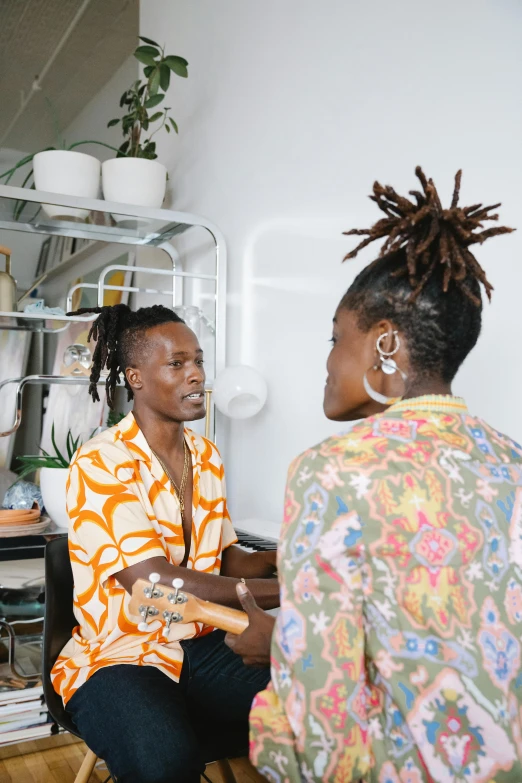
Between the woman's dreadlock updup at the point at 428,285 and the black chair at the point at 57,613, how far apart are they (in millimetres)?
937

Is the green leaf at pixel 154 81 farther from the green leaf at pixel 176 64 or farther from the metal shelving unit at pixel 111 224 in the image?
the metal shelving unit at pixel 111 224

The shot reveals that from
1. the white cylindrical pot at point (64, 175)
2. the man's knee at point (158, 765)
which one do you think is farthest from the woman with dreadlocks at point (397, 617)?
the white cylindrical pot at point (64, 175)

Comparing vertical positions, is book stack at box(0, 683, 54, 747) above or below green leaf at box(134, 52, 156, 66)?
below

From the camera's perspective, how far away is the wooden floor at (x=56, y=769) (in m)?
2.13

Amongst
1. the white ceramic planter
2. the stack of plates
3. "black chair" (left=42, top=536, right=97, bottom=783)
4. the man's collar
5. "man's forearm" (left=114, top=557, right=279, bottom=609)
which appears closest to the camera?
the man's collar

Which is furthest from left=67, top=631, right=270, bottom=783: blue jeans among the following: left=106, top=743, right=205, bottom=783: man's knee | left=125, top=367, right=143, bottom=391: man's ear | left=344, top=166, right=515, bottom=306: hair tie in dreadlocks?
left=344, top=166, right=515, bottom=306: hair tie in dreadlocks

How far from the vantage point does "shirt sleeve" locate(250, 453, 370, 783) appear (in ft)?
2.90

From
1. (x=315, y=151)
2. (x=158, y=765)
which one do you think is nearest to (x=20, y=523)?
(x=158, y=765)

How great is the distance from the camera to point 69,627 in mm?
1651

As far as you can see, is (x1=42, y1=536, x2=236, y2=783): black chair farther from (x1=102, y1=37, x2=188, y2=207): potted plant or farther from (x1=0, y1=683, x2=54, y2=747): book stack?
(x1=102, y1=37, x2=188, y2=207): potted plant

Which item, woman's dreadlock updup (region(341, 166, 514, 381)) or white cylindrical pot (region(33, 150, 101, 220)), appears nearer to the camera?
woman's dreadlock updup (region(341, 166, 514, 381))

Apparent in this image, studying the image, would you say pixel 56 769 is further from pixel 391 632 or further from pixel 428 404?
pixel 428 404

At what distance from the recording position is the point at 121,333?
1.88m

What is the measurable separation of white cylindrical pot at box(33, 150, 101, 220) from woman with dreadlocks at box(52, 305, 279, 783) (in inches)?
44.1
